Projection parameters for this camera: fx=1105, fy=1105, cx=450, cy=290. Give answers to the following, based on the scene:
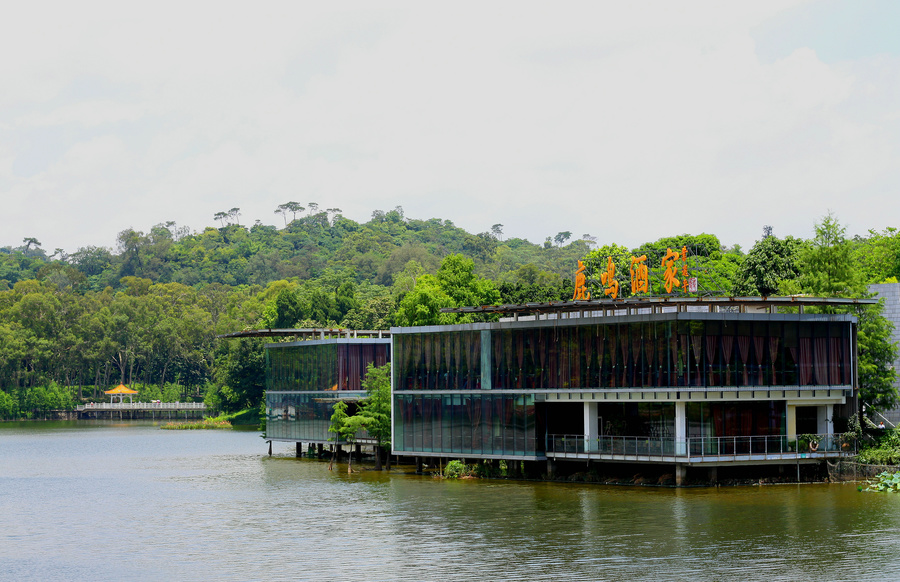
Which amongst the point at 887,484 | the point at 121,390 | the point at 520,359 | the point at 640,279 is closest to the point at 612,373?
the point at 520,359

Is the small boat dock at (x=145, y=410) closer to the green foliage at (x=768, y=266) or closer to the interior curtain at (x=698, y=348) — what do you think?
the green foliage at (x=768, y=266)

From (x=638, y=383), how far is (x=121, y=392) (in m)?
135

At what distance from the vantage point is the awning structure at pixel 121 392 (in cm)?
17364

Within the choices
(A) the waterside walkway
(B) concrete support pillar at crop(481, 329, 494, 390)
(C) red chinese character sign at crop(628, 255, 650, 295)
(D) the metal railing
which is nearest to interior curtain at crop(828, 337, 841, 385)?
(A) the waterside walkway

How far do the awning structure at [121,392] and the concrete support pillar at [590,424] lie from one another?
130387mm

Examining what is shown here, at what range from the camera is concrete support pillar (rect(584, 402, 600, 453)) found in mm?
55406

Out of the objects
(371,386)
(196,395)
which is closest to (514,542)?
(371,386)

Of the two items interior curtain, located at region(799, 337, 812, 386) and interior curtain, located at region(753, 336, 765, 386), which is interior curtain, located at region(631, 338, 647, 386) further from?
interior curtain, located at region(799, 337, 812, 386)

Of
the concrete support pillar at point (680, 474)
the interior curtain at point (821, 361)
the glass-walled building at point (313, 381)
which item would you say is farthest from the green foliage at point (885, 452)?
the glass-walled building at point (313, 381)

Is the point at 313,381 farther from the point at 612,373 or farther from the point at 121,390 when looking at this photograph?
the point at 121,390

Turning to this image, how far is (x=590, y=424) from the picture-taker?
2223 inches

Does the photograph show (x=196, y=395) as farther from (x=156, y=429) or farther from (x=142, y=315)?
(x=156, y=429)

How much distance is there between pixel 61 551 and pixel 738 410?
31598mm

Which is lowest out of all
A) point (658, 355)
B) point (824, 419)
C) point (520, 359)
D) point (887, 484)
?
point (887, 484)
